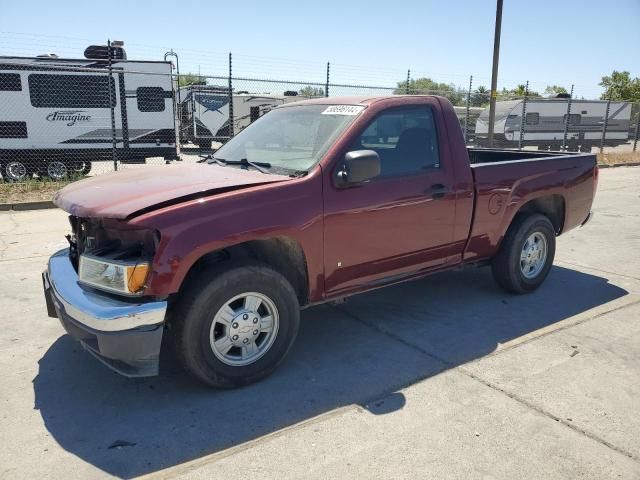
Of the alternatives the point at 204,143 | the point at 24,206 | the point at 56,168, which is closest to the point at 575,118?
the point at 204,143

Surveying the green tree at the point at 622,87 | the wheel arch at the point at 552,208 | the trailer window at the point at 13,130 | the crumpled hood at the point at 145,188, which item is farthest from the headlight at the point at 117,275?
the green tree at the point at 622,87

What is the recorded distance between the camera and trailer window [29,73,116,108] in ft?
44.7

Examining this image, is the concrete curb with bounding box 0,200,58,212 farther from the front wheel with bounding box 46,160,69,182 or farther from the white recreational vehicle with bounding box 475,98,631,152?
the white recreational vehicle with bounding box 475,98,631,152

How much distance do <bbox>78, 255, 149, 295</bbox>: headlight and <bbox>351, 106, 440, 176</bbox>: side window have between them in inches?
65.6

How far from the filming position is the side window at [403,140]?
381 cm

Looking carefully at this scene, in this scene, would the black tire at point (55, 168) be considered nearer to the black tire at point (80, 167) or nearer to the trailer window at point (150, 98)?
the black tire at point (80, 167)

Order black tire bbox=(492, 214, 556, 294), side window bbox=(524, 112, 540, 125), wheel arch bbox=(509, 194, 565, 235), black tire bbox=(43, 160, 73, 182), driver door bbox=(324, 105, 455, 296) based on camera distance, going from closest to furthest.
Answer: driver door bbox=(324, 105, 455, 296)
black tire bbox=(492, 214, 556, 294)
wheel arch bbox=(509, 194, 565, 235)
black tire bbox=(43, 160, 73, 182)
side window bbox=(524, 112, 540, 125)

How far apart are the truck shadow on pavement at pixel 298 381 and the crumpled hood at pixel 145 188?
1.16 meters

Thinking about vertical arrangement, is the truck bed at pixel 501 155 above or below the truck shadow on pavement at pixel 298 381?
above

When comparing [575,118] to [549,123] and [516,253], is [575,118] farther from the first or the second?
[516,253]

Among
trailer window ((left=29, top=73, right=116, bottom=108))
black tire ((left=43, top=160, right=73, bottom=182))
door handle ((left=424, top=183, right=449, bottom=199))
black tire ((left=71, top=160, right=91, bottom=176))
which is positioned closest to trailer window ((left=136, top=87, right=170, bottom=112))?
trailer window ((left=29, top=73, right=116, bottom=108))

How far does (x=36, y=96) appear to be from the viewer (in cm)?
1362

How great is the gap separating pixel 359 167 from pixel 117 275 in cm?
161

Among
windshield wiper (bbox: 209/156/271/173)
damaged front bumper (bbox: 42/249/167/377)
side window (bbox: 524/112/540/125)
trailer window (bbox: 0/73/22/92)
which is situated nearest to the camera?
damaged front bumper (bbox: 42/249/167/377)
